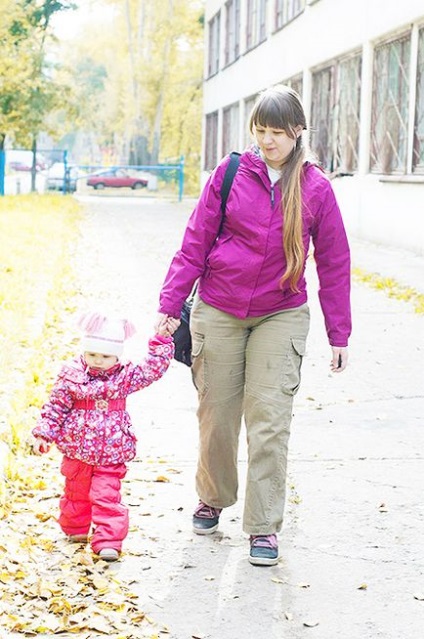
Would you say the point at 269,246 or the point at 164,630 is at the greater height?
the point at 269,246

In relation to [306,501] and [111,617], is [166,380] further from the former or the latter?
[111,617]

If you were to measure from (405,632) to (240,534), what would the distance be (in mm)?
1129

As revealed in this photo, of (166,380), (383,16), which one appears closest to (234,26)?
(383,16)

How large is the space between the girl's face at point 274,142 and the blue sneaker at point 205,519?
4.64ft

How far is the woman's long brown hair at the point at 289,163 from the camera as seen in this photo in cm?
438

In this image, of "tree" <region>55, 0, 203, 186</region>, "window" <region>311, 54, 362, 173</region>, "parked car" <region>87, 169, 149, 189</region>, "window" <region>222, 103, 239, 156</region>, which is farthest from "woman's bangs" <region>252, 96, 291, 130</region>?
"parked car" <region>87, 169, 149, 189</region>

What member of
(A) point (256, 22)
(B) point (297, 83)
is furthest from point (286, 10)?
(A) point (256, 22)

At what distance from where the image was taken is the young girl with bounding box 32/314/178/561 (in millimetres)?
4551

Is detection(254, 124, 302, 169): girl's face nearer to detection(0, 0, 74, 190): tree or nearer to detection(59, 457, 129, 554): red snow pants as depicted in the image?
detection(59, 457, 129, 554): red snow pants

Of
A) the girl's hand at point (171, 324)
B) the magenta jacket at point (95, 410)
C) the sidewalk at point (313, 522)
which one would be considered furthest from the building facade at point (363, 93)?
the magenta jacket at point (95, 410)

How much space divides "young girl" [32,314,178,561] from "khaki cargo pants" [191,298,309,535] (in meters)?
0.17

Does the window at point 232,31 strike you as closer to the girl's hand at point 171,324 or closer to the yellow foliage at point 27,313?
the yellow foliage at point 27,313

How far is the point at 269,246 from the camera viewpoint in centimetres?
446

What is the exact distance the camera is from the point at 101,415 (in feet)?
15.1
